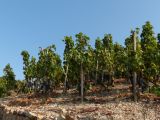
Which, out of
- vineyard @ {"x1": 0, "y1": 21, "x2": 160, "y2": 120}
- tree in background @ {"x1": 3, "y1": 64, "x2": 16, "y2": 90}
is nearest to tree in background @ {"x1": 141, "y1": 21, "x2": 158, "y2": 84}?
vineyard @ {"x1": 0, "y1": 21, "x2": 160, "y2": 120}

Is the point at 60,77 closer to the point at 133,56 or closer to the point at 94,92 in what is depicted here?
the point at 94,92

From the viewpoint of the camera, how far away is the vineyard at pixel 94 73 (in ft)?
163

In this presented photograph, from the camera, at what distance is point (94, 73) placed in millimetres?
69250

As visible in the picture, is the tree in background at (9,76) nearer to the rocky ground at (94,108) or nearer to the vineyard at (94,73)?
the vineyard at (94,73)

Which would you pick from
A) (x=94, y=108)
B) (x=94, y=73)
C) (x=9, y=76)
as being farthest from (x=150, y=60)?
(x=9, y=76)

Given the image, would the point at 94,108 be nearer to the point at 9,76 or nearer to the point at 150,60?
the point at 150,60

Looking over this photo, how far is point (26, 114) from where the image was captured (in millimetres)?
30438

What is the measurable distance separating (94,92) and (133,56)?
37.1 feet

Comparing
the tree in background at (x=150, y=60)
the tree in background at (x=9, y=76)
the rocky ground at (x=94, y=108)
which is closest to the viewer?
the rocky ground at (x=94, y=108)

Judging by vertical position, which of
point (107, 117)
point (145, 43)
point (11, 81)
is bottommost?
point (107, 117)

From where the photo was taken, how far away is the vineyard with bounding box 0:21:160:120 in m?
49.6

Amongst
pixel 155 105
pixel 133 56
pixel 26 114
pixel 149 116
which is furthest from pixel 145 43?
pixel 26 114

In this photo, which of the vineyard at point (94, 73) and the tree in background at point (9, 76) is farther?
the tree in background at point (9, 76)

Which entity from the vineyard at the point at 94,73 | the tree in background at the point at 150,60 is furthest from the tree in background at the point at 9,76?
the tree in background at the point at 150,60
